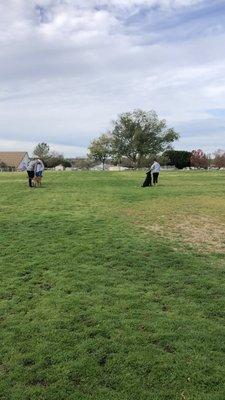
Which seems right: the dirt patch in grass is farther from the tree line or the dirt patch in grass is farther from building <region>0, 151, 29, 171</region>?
building <region>0, 151, 29, 171</region>

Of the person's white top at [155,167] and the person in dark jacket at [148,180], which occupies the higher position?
the person's white top at [155,167]

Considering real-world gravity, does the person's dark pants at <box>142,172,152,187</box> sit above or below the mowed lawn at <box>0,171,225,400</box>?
above

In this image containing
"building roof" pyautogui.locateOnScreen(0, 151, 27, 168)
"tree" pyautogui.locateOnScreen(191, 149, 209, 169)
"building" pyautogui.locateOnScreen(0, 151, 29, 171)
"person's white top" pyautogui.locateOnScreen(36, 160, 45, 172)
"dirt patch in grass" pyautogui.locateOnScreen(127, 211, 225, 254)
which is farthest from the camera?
"building roof" pyautogui.locateOnScreen(0, 151, 27, 168)

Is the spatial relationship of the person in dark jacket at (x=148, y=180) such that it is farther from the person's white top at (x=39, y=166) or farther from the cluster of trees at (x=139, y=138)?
the cluster of trees at (x=139, y=138)

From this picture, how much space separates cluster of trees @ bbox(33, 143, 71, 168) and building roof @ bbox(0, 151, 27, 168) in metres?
6.17

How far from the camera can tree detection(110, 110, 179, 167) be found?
337ft

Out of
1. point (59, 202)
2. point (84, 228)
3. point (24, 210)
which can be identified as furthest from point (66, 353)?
point (59, 202)

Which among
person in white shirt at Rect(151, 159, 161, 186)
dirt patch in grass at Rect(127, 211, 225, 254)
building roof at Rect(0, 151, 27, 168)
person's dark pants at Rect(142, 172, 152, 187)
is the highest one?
building roof at Rect(0, 151, 27, 168)

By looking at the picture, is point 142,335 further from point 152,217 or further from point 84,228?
point 152,217

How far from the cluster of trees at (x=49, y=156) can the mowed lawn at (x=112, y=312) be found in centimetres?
12119

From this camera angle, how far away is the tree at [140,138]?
337 feet

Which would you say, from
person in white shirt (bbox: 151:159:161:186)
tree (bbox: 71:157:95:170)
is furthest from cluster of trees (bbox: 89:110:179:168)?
person in white shirt (bbox: 151:159:161:186)

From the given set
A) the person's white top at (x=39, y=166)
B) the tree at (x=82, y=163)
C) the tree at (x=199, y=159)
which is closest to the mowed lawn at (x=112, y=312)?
the person's white top at (x=39, y=166)

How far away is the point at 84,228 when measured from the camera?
13.4 m
